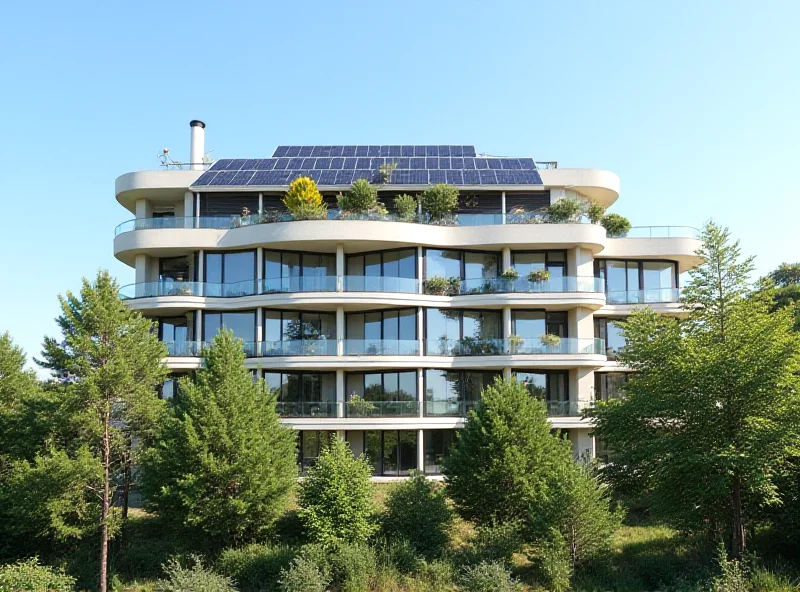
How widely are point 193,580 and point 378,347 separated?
12.6 m

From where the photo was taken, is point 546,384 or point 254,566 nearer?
point 254,566

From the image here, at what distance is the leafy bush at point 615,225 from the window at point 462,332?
278 inches

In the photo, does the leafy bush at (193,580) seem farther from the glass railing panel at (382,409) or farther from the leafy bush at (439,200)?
the leafy bush at (439,200)

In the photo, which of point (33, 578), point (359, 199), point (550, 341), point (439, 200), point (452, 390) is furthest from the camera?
point (452, 390)

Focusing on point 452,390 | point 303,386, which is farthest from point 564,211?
point 303,386

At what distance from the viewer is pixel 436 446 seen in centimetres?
3006

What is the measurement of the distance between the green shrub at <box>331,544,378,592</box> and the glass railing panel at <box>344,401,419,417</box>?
874 centimetres

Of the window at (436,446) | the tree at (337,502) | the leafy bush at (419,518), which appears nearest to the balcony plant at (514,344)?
the window at (436,446)

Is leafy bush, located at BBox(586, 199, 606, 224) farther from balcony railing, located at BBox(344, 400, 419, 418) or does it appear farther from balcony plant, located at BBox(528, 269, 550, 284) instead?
balcony railing, located at BBox(344, 400, 419, 418)

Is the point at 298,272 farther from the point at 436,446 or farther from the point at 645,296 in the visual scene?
the point at 645,296

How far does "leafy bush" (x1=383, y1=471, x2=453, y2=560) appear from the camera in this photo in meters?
22.0

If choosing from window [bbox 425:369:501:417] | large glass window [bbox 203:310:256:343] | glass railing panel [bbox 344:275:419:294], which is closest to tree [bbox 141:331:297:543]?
glass railing panel [bbox 344:275:419:294]

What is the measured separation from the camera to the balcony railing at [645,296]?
32625 millimetres

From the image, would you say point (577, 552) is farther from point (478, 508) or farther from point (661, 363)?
point (661, 363)
